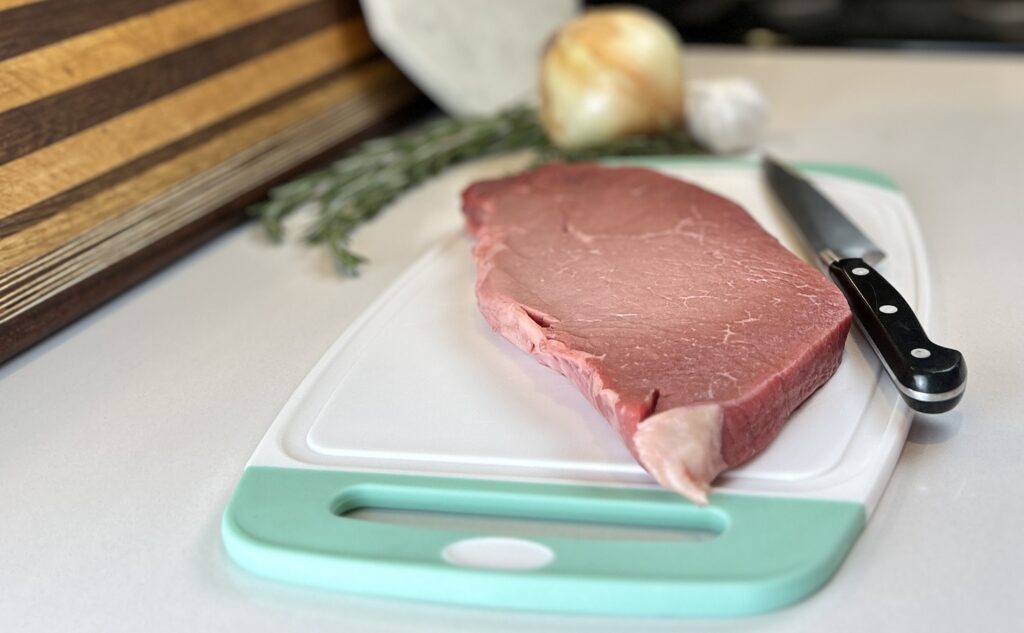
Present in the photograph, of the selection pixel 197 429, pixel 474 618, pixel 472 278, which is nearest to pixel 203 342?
pixel 197 429

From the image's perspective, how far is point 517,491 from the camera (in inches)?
32.6

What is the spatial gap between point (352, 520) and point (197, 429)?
0.26 meters

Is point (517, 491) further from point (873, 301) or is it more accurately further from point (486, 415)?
point (873, 301)

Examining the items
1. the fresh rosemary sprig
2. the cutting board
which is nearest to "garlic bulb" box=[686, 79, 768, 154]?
the fresh rosemary sprig

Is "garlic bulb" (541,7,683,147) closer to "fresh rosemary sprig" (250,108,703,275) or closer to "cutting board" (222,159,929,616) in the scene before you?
"fresh rosemary sprig" (250,108,703,275)

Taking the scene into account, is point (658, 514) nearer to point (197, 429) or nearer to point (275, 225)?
point (197, 429)

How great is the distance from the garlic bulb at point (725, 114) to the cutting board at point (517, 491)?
474 millimetres

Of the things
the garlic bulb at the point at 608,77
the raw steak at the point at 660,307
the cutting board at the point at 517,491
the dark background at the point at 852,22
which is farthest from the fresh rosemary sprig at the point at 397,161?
the dark background at the point at 852,22

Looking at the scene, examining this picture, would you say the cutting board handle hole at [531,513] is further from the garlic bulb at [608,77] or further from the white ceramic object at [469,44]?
the white ceramic object at [469,44]

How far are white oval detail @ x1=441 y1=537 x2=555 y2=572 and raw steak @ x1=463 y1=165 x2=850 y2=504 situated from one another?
0.11m

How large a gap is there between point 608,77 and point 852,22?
Result: 32.0 inches

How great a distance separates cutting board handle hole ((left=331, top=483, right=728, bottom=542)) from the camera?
799 millimetres

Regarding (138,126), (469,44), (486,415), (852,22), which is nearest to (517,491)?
(486,415)

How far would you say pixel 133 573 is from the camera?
32.3 inches
